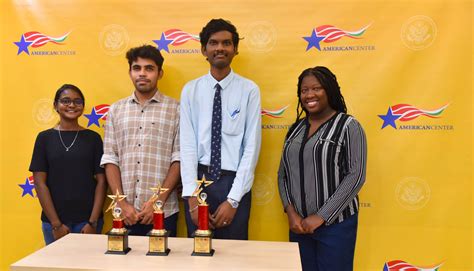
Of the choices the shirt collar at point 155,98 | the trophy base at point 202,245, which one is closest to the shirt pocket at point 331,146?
the trophy base at point 202,245

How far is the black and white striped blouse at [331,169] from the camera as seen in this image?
7.41 ft

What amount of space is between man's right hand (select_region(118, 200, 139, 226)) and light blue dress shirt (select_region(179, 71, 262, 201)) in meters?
0.36

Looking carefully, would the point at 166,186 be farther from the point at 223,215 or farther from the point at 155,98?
the point at 155,98

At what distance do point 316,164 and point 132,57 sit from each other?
1371mm

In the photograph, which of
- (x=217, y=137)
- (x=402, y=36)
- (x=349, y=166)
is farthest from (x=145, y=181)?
(x=402, y=36)

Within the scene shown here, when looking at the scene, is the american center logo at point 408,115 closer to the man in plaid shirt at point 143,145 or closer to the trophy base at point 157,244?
the man in plaid shirt at point 143,145

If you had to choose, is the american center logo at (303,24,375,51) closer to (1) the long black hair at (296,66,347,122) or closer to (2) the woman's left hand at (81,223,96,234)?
(1) the long black hair at (296,66,347,122)

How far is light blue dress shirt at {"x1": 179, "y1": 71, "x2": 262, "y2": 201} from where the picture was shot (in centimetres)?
244

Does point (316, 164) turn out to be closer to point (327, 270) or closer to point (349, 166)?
point (349, 166)

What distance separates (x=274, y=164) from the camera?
2.91m

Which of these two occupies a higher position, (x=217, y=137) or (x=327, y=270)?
(x=217, y=137)

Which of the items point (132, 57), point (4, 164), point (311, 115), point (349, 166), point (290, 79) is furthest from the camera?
point (4, 164)

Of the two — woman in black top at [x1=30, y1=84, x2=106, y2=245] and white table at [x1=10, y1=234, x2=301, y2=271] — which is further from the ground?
woman in black top at [x1=30, y1=84, x2=106, y2=245]

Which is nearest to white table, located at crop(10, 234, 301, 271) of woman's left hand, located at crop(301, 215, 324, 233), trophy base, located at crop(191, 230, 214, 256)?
trophy base, located at crop(191, 230, 214, 256)
